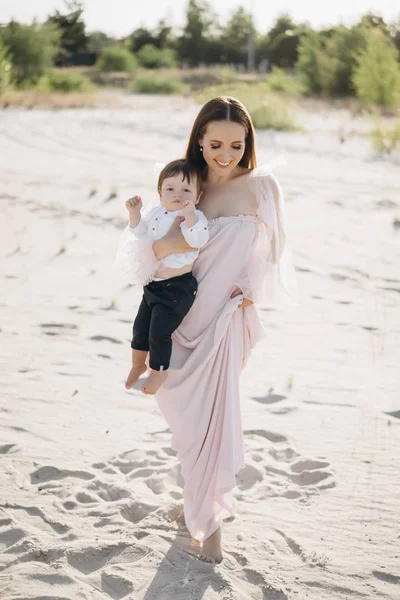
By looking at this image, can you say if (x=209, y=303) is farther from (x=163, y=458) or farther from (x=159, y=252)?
(x=163, y=458)

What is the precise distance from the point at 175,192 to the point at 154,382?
789 mm

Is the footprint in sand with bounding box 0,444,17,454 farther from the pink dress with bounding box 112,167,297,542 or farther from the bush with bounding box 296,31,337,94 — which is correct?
the bush with bounding box 296,31,337,94

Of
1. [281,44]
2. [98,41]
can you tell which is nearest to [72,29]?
[98,41]

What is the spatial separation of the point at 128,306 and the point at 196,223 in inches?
144

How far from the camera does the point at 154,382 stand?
127 inches

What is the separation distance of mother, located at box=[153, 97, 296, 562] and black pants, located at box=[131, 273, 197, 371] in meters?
0.12

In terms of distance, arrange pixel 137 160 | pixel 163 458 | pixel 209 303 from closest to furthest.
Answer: pixel 209 303
pixel 163 458
pixel 137 160

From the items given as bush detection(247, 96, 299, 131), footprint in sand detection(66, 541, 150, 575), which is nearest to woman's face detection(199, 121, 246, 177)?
footprint in sand detection(66, 541, 150, 575)

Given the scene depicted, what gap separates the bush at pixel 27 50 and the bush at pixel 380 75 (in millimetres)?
14524

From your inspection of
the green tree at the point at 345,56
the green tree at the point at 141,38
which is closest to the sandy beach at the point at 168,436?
the green tree at the point at 345,56

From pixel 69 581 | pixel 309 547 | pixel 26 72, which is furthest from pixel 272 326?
pixel 26 72

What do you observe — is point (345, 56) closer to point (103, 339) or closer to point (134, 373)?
point (103, 339)

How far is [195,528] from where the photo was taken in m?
3.36

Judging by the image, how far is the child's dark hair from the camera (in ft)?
10.2
